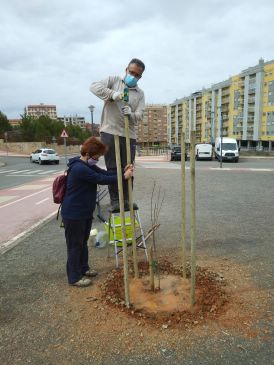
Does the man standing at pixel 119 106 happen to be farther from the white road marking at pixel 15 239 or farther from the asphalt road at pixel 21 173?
the asphalt road at pixel 21 173

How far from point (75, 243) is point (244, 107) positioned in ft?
261

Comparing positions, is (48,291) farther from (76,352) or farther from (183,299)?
(183,299)

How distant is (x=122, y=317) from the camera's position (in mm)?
2791

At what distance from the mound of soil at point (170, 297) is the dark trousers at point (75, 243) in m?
0.36

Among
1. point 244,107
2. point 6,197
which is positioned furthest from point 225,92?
point 6,197

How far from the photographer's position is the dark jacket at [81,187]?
3074mm

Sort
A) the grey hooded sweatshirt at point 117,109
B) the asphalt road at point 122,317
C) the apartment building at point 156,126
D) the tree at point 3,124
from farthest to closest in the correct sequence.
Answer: the apartment building at point 156,126 < the tree at point 3,124 < the grey hooded sweatshirt at point 117,109 < the asphalt road at point 122,317

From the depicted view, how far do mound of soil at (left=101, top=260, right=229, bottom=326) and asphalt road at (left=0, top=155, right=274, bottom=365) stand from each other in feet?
0.72

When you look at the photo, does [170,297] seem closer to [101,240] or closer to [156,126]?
[101,240]

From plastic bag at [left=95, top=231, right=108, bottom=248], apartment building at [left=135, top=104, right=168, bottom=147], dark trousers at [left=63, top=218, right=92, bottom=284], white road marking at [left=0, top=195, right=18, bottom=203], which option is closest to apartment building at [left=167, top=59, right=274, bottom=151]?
apartment building at [left=135, top=104, right=168, bottom=147]

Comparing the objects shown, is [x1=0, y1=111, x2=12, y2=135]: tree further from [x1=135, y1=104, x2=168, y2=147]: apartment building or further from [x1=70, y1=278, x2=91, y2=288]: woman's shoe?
[x1=135, y1=104, x2=168, y2=147]: apartment building

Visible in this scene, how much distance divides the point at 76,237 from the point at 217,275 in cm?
178

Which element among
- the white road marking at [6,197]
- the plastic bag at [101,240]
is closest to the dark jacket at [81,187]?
the plastic bag at [101,240]

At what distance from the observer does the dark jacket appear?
307 centimetres
